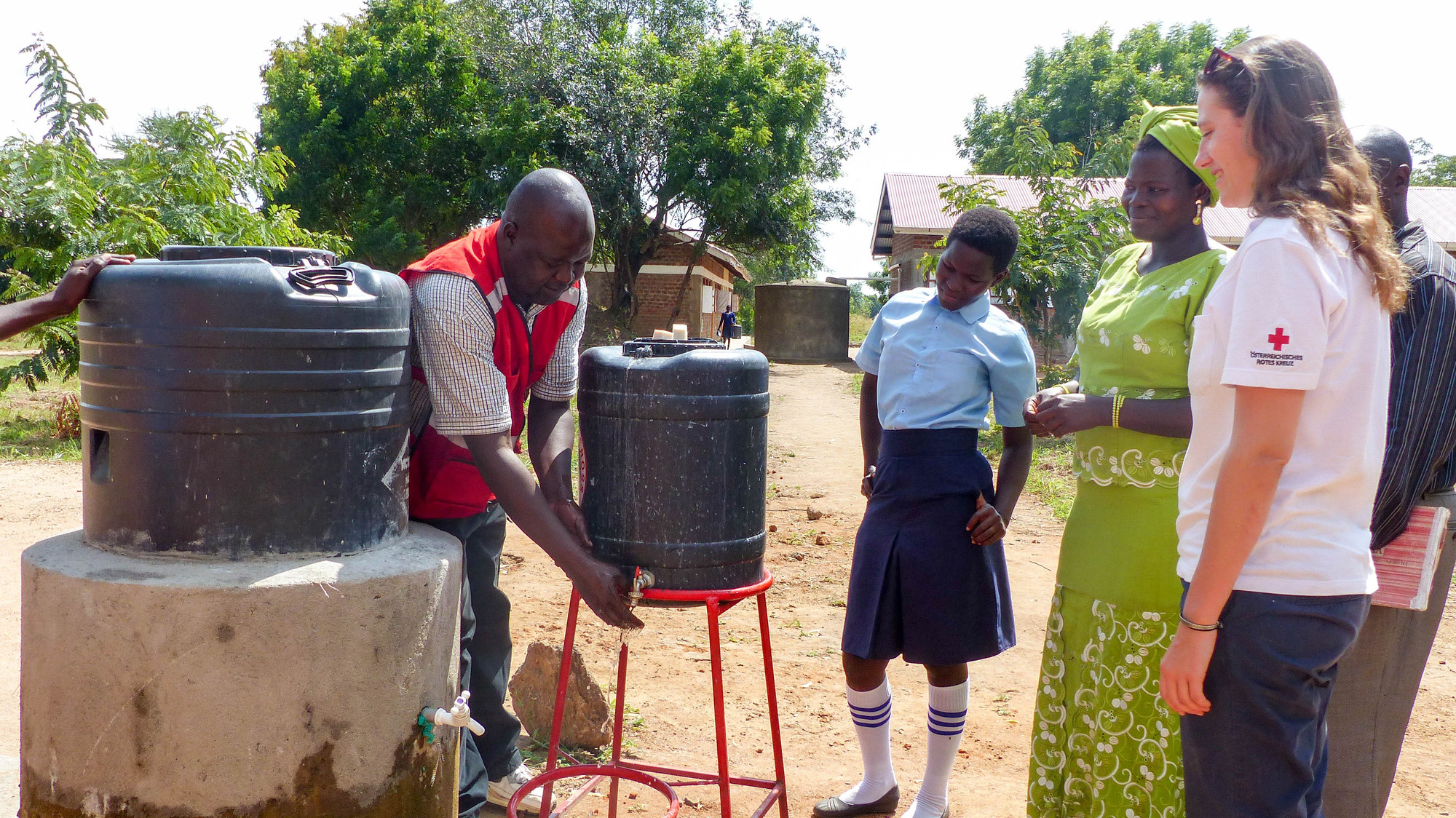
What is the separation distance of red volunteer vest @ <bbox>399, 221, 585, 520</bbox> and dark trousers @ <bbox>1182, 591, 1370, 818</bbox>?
1.59 metres

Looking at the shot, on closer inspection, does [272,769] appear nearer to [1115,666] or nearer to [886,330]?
[1115,666]

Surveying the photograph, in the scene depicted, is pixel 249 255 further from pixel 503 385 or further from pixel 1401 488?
pixel 1401 488

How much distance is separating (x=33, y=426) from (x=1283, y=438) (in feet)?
37.2

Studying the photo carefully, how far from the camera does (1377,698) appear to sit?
2367 mm

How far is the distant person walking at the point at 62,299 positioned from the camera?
1938 mm

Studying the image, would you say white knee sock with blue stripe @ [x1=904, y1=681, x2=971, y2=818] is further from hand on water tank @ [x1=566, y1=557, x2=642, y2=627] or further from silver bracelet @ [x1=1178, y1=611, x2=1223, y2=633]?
silver bracelet @ [x1=1178, y1=611, x2=1223, y2=633]

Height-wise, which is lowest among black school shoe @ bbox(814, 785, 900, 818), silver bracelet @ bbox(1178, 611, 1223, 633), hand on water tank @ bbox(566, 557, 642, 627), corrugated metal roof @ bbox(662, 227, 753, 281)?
black school shoe @ bbox(814, 785, 900, 818)

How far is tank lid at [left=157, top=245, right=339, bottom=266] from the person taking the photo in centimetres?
205

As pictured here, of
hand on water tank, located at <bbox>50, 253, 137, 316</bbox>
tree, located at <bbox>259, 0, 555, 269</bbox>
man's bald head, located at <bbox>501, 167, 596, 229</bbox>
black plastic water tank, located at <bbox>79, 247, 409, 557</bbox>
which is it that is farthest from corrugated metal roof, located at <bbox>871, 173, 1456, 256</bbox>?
hand on water tank, located at <bbox>50, 253, 137, 316</bbox>

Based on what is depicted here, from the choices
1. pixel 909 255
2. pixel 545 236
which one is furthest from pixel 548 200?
pixel 909 255

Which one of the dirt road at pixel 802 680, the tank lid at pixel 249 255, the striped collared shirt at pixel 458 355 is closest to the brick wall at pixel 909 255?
the dirt road at pixel 802 680

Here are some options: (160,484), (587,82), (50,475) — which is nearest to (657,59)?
(587,82)

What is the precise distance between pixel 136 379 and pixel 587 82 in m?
17.7

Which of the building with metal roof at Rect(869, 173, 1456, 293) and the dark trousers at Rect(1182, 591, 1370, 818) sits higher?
the building with metal roof at Rect(869, 173, 1456, 293)
